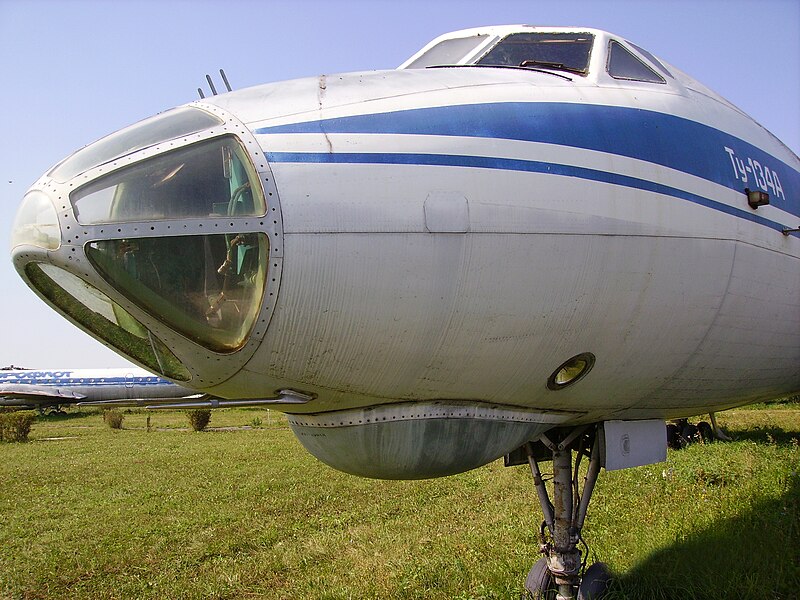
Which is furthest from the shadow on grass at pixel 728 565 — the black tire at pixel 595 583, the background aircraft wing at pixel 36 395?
the background aircraft wing at pixel 36 395

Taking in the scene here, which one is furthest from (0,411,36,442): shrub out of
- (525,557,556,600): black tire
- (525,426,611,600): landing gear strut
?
(525,426,611,600): landing gear strut

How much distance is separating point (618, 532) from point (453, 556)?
2118mm

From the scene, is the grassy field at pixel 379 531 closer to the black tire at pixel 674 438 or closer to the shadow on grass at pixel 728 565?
the shadow on grass at pixel 728 565

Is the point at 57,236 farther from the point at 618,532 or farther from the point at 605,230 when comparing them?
the point at 618,532

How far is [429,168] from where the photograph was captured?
280cm

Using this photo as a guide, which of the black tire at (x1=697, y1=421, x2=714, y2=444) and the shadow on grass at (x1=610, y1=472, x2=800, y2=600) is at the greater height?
the black tire at (x1=697, y1=421, x2=714, y2=444)

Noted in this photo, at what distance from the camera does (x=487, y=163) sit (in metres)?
2.91

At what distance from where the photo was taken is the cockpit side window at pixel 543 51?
12.9 ft

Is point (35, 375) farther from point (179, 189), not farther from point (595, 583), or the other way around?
point (179, 189)

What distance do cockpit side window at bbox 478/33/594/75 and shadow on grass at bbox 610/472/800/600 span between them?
411 centimetres

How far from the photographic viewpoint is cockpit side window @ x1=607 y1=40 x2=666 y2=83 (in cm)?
388

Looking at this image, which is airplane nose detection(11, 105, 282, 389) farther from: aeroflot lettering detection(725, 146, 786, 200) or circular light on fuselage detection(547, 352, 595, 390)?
aeroflot lettering detection(725, 146, 786, 200)

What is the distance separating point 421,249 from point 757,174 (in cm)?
277

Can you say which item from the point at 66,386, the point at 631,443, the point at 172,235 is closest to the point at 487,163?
the point at 172,235
